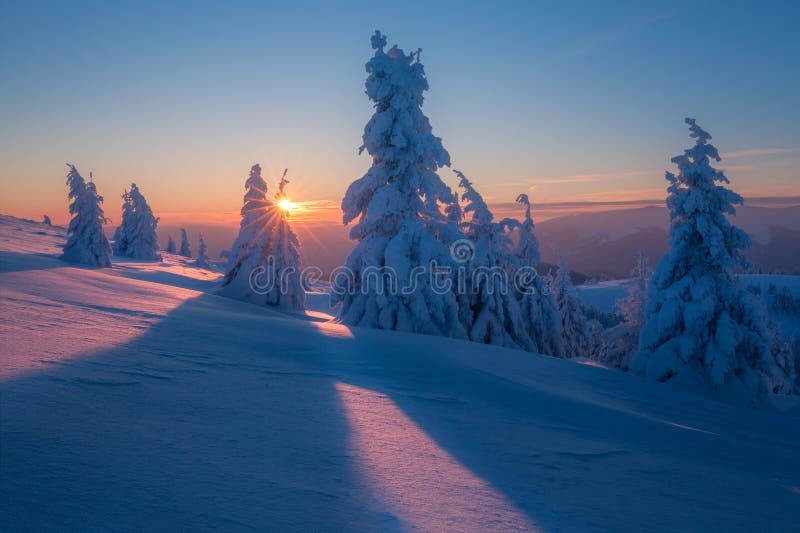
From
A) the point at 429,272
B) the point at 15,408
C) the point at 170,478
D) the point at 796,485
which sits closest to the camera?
the point at 170,478

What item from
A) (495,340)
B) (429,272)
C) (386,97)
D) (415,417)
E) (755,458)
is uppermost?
(386,97)

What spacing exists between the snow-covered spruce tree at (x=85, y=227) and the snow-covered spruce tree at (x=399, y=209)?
995 inches

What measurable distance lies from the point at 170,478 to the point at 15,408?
4.43ft

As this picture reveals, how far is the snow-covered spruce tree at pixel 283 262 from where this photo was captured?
3281 cm

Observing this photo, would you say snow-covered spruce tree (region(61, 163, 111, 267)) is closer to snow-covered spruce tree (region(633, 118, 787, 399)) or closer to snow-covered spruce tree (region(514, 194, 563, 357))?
snow-covered spruce tree (region(514, 194, 563, 357))

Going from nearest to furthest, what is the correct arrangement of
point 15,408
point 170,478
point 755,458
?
1. point 170,478
2. point 15,408
3. point 755,458

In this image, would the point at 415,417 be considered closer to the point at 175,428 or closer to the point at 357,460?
the point at 357,460

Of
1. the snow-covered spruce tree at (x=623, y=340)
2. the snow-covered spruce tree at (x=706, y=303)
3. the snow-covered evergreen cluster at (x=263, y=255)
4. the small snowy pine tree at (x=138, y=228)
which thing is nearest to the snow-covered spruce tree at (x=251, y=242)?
the snow-covered evergreen cluster at (x=263, y=255)

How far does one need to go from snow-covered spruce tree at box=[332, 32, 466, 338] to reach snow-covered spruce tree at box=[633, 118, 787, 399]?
7966mm

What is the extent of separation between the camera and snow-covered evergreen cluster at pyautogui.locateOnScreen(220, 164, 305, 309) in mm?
32562

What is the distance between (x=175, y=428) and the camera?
303cm

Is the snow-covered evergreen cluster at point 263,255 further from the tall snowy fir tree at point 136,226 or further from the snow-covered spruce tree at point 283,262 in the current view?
the tall snowy fir tree at point 136,226

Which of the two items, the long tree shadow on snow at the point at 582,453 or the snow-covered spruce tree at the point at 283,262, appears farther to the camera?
the snow-covered spruce tree at the point at 283,262

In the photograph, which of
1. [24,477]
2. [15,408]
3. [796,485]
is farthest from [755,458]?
[15,408]
